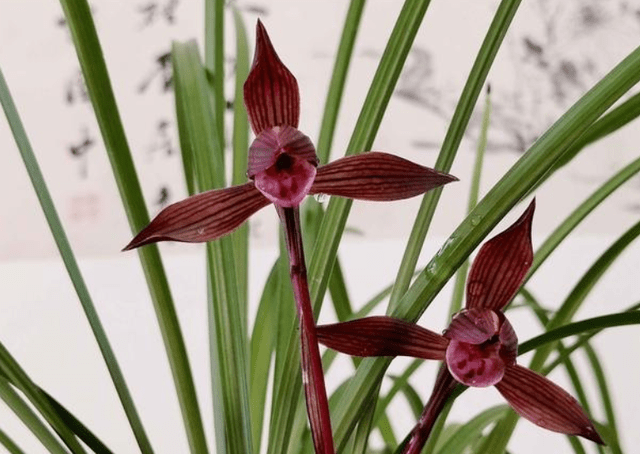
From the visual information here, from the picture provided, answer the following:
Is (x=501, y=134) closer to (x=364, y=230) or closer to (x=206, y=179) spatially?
(x=364, y=230)

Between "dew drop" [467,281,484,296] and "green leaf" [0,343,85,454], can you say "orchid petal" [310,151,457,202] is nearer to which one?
"dew drop" [467,281,484,296]

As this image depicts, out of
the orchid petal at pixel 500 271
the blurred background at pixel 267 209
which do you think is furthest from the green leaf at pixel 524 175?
the blurred background at pixel 267 209

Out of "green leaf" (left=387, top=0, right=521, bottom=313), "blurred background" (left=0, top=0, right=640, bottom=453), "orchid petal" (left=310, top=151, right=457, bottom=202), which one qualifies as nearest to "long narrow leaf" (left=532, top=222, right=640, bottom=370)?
"green leaf" (left=387, top=0, right=521, bottom=313)

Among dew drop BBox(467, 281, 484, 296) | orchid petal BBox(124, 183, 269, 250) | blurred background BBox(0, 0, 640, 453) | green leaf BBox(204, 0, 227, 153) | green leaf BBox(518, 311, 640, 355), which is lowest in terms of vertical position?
dew drop BBox(467, 281, 484, 296)

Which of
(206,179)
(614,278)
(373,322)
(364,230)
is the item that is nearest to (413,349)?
(373,322)

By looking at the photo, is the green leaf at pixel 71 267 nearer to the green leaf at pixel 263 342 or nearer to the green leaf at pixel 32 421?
the green leaf at pixel 32 421

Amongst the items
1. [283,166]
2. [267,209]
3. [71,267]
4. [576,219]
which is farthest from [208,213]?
[267,209]
